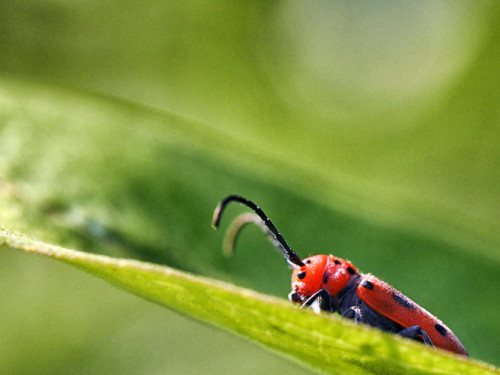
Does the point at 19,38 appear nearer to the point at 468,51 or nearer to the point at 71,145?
the point at 71,145

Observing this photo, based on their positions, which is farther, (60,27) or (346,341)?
(60,27)

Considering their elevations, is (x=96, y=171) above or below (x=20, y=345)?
above

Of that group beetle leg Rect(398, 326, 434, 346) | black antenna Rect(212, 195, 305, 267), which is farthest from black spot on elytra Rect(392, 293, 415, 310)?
black antenna Rect(212, 195, 305, 267)

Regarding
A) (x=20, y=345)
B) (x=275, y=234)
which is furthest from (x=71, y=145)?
(x=20, y=345)

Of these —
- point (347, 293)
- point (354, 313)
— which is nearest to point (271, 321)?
point (354, 313)

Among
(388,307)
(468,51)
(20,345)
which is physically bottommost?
(20,345)

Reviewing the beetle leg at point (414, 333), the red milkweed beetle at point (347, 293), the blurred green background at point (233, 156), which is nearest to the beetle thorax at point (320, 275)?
the red milkweed beetle at point (347, 293)

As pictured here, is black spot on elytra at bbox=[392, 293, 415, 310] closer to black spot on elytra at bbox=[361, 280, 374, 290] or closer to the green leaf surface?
black spot on elytra at bbox=[361, 280, 374, 290]
